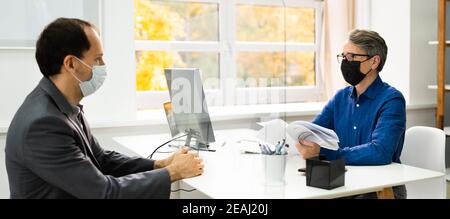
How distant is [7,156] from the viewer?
1564 millimetres

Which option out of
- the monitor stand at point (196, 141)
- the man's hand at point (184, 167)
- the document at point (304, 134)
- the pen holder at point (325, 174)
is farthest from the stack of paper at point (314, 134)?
the monitor stand at point (196, 141)

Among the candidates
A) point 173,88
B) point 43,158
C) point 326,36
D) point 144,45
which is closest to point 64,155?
point 43,158

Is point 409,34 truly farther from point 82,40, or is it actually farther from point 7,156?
point 7,156

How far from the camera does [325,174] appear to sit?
170 cm

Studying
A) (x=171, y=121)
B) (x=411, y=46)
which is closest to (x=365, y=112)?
(x=171, y=121)

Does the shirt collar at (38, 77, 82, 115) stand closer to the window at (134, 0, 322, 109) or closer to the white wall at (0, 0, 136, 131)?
the white wall at (0, 0, 136, 131)

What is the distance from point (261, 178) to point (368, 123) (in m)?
0.78

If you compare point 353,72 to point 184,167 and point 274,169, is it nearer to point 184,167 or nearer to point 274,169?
point 274,169

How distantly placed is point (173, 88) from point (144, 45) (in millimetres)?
1173

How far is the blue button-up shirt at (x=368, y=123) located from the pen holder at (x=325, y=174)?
32 cm

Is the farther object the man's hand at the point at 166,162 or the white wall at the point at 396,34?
the white wall at the point at 396,34

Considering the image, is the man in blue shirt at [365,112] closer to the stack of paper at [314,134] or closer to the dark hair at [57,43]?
the stack of paper at [314,134]

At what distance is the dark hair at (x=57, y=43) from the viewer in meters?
1.60

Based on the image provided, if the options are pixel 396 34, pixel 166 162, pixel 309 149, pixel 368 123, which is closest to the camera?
pixel 166 162
